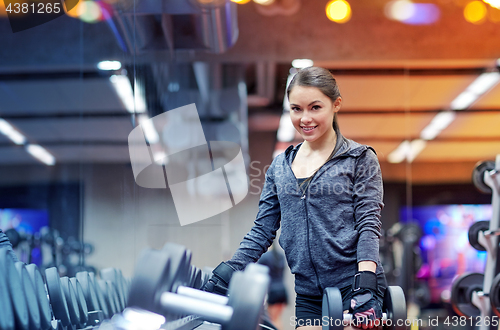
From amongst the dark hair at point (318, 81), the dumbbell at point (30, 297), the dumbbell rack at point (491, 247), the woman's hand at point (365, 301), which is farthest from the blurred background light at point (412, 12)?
the dumbbell at point (30, 297)

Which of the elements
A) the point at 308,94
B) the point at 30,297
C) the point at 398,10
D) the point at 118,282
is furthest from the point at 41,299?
the point at 398,10

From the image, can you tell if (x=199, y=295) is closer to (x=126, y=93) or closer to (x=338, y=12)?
(x=126, y=93)

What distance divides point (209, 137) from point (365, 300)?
2.02 metres

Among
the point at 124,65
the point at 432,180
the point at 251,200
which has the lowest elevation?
the point at 251,200

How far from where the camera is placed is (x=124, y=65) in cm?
193

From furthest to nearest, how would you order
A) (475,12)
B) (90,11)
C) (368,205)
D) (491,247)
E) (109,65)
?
(475,12) < (491,247) < (90,11) < (109,65) < (368,205)

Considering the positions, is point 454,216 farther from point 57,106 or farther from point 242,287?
point 242,287

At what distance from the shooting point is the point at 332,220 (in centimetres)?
136

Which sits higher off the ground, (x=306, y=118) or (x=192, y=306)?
(x=306, y=118)

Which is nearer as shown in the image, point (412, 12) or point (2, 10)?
point (2, 10)

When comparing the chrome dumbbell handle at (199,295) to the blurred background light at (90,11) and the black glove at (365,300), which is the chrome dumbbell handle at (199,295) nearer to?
the black glove at (365,300)

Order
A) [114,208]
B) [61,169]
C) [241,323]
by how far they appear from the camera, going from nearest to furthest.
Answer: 1. [241,323]
2. [114,208]
3. [61,169]

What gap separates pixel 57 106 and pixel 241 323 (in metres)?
2.85

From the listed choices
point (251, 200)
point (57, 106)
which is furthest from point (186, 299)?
point (57, 106)
